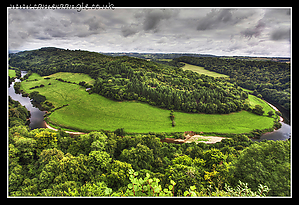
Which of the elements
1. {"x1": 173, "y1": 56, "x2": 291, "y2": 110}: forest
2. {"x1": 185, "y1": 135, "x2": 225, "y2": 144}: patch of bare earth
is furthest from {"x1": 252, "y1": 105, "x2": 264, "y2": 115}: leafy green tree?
{"x1": 185, "y1": 135, "x2": 225, "y2": 144}: patch of bare earth

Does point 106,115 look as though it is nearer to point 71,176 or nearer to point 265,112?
point 71,176

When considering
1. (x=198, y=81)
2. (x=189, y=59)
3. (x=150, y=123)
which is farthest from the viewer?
(x=189, y=59)

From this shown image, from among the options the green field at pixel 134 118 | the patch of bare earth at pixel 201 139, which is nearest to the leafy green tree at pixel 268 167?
the patch of bare earth at pixel 201 139

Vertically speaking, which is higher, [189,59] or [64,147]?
[189,59]
